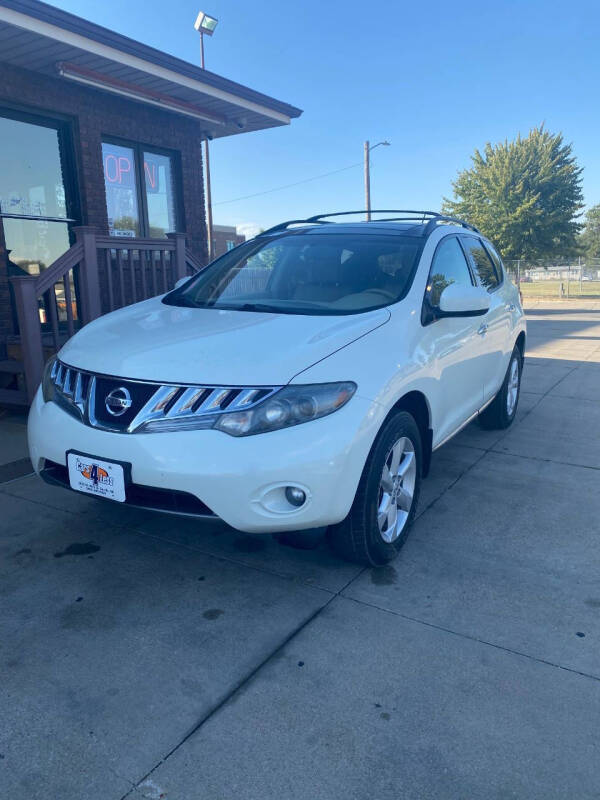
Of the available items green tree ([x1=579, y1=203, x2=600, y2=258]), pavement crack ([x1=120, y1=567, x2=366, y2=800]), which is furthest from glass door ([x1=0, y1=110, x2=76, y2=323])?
green tree ([x1=579, y1=203, x2=600, y2=258])

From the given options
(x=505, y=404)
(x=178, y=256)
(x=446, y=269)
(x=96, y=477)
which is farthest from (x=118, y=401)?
(x=178, y=256)

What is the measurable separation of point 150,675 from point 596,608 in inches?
76.5

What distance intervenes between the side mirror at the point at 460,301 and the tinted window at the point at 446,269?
0.10 m

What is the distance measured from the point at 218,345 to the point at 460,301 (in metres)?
1.43

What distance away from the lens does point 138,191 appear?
876 cm

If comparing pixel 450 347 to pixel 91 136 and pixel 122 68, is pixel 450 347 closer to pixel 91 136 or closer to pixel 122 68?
pixel 122 68

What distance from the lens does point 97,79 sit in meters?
7.09

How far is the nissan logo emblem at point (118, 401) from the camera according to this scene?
2.73m

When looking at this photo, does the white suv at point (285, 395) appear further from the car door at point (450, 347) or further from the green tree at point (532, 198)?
the green tree at point (532, 198)

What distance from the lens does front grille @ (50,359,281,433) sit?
2.59 metres

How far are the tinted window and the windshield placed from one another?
0.16 meters

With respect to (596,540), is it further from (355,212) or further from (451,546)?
(355,212)

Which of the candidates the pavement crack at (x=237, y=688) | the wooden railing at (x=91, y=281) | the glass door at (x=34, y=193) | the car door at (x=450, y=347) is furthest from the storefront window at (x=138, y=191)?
the pavement crack at (x=237, y=688)

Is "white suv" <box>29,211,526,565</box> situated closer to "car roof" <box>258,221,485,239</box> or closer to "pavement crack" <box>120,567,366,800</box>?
"car roof" <box>258,221,485,239</box>
